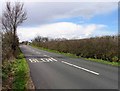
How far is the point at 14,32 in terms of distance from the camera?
40.2 meters

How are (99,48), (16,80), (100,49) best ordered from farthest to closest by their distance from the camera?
(99,48) < (100,49) < (16,80)

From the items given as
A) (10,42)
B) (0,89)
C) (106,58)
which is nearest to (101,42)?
(106,58)

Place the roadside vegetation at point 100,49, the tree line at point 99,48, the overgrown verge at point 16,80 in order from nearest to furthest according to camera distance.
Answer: the overgrown verge at point 16,80, the roadside vegetation at point 100,49, the tree line at point 99,48

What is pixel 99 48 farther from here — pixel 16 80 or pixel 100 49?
pixel 16 80

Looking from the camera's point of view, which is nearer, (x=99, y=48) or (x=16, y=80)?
(x=16, y=80)

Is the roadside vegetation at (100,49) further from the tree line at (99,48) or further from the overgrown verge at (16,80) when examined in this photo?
the overgrown verge at (16,80)

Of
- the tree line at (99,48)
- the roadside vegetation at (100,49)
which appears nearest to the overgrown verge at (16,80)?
the roadside vegetation at (100,49)

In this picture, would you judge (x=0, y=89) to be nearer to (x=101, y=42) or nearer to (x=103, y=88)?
(x=103, y=88)

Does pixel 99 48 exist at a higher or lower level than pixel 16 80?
higher

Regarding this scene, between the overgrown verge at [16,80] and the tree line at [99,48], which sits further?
the tree line at [99,48]

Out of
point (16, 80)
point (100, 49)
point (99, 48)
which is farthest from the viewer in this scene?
point (99, 48)

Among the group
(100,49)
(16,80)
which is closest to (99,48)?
(100,49)

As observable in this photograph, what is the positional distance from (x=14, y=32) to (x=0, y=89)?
30072mm

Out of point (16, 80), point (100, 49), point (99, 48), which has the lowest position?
point (16, 80)
